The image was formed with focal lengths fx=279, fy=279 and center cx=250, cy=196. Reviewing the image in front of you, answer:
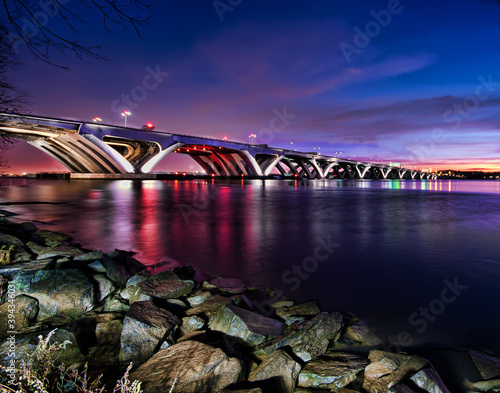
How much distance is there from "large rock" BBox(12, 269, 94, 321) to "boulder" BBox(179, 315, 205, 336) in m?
1.59

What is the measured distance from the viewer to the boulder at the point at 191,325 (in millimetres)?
3397

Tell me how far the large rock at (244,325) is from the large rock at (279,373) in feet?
1.49

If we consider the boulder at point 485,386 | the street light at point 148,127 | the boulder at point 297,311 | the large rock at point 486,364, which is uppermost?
the street light at point 148,127

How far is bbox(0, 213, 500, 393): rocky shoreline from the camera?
2551mm

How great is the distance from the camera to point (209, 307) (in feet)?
12.9

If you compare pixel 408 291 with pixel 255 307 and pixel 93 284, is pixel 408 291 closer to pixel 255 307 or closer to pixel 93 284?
pixel 255 307

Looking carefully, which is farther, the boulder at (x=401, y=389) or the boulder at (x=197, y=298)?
the boulder at (x=197, y=298)

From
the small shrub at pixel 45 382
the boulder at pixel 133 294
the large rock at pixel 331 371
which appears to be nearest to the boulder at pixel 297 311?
the large rock at pixel 331 371

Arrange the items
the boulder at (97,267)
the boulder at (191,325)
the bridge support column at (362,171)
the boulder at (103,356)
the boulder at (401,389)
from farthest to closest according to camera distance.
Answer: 1. the bridge support column at (362,171)
2. the boulder at (97,267)
3. the boulder at (191,325)
4. the boulder at (103,356)
5. the boulder at (401,389)

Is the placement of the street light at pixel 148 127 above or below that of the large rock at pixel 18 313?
above

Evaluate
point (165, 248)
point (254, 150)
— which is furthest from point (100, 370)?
point (254, 150)

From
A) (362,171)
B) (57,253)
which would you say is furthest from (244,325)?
(362,171)

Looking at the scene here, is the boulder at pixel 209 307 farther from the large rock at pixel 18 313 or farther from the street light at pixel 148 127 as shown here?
the street light at pixel 148 127

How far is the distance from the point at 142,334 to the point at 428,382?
2813mm
